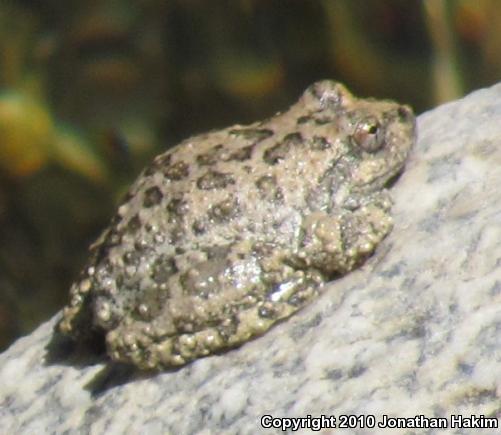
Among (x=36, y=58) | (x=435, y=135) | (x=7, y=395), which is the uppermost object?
(x=36, y=58)

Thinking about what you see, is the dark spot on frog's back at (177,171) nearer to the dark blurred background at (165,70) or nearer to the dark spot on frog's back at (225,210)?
the dark spot on frog's back at (225,210)

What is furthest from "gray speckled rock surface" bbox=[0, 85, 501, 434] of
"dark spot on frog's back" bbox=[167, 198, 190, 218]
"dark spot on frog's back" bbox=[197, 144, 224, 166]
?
"dark spot on frog's back" bbox=[197, 144, 224, 166]

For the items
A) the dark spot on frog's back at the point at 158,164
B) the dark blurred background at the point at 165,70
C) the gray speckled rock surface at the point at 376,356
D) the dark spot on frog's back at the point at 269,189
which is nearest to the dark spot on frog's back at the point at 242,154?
the dark spot on frog's back at the point at 269,189

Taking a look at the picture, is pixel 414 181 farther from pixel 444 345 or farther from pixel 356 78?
pixel 356 78

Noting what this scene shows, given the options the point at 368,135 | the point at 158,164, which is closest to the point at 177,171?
the point at 158,164

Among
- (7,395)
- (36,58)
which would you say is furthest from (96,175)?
(7,395)

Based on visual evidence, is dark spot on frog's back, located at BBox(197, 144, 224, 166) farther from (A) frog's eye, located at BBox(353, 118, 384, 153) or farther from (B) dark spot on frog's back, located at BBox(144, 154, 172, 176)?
(A) frog's eye, located at BBox(353, 118, 384, 153)
